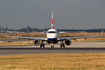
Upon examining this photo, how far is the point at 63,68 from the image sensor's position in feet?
64.6

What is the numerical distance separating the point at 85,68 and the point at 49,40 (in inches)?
1165

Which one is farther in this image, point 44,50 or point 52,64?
point 44,50

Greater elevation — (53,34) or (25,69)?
(53,34)

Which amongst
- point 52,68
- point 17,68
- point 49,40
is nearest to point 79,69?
point 52,68

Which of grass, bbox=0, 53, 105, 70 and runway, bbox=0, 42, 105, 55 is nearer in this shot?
grass, bbox=0, 53, 105, 70

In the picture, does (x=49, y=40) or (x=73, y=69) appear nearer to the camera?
(x=73, y=69)

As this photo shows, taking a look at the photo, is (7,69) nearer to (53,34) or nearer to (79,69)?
(79,69)

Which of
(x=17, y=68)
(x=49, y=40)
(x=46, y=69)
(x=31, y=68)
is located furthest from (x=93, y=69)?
(x=49, y=40)

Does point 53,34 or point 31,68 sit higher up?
point 53,34

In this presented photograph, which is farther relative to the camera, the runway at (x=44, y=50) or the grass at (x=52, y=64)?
the runway at (x=44, y=50)

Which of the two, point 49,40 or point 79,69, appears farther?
point 49,40

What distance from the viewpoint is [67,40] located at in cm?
5022

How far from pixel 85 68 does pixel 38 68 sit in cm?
460

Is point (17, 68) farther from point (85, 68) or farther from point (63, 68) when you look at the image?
point (85, 68)
